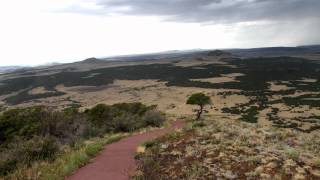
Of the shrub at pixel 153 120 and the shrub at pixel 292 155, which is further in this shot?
the shrub at pixel 153 120

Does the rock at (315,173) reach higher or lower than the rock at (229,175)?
higher

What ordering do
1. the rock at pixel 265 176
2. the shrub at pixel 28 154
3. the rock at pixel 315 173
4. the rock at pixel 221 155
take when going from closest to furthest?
the rock at pixel 265 176 < the rock at pixel 315 173 < the rock at pixel 221 155 < the shrub at pixel 28 154

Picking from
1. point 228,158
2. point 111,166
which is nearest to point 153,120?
point 111,166

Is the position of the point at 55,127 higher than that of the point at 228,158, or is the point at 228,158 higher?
the point at 228,158

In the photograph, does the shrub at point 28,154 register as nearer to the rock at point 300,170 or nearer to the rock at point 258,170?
the rock at point 258,170

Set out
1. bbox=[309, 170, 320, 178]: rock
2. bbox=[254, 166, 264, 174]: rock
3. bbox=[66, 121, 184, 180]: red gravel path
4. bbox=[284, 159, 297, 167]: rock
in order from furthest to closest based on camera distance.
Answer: bbox=[66, 121, 184, 180]: red gravel path
bbox=[284, 159, 297, 167]: rock
bbox=[254, 166, 264, 174]: rock
bbox=[309, 170, 320, 178]: rock

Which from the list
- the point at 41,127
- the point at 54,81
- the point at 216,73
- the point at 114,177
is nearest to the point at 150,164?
the point at 114,177

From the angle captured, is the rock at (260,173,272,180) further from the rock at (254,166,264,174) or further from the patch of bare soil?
the rock at (254,166,264,174)

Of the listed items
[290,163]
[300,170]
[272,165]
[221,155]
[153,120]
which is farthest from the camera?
[153,120]

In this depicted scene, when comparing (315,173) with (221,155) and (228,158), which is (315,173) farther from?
(221,155)

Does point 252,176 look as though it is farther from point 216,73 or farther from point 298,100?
point 216,73

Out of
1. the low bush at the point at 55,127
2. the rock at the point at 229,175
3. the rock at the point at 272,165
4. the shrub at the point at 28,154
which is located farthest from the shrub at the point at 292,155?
the shrub at the point at 28,154

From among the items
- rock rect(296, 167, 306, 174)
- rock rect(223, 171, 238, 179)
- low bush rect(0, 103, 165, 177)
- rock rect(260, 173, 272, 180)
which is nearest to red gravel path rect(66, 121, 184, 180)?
low bush rect(0, 103, 165, 177)

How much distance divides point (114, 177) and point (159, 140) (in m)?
6.58
